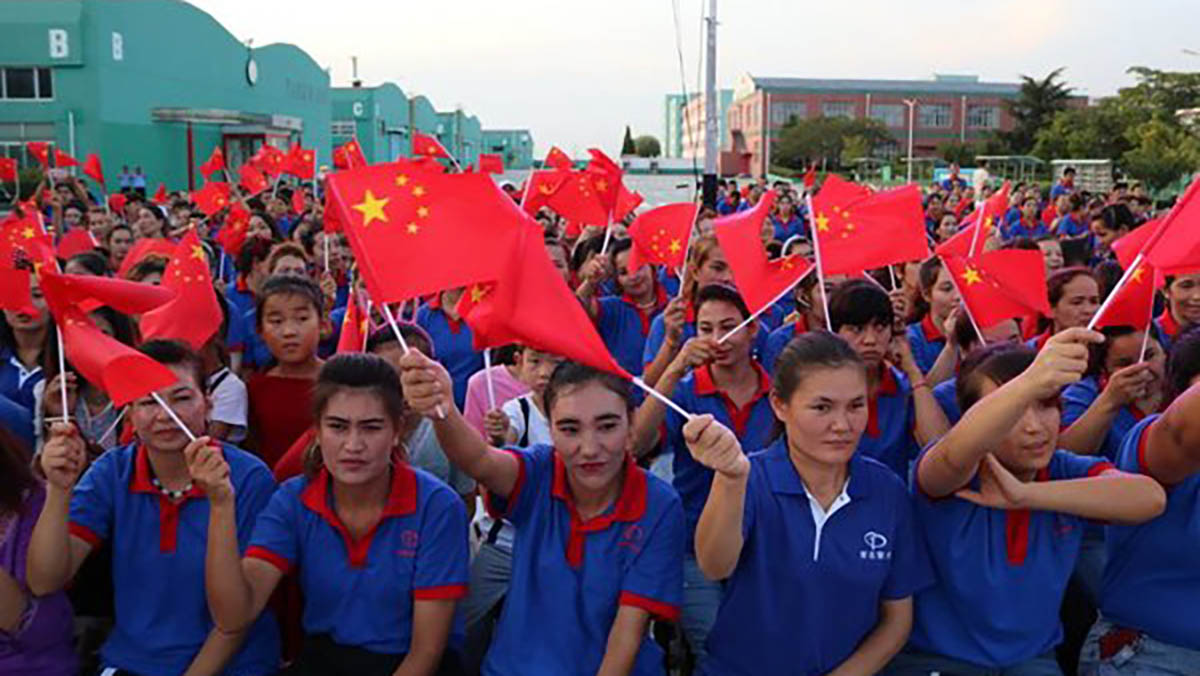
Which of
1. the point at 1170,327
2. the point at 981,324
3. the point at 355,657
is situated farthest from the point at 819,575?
the point at 1170,327

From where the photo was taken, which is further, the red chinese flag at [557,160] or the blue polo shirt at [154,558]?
the red chinese flag at [557,160]

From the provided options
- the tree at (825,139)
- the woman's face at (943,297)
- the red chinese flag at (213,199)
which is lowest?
the woman's face at (943,297)

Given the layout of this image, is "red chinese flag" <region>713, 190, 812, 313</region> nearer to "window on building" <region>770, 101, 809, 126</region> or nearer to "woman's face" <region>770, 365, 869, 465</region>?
"woman's face" <region>770, 365, 869, 465</region>

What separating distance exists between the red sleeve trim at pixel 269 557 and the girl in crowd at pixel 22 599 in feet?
1.82

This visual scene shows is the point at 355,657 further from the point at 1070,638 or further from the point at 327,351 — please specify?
the point at 327,351

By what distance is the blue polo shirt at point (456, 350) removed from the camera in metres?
5.29

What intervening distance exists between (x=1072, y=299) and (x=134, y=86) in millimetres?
31650

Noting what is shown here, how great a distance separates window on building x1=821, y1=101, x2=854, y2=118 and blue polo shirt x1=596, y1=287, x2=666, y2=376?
78836 mm

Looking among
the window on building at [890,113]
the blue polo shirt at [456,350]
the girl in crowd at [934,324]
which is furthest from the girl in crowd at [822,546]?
the window on building at [890,113]

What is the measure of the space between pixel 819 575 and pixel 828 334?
0.62 meters

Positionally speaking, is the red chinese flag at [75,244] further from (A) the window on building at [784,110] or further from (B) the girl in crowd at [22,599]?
(A) the window on building at [784,110]

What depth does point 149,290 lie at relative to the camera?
3.20 meters

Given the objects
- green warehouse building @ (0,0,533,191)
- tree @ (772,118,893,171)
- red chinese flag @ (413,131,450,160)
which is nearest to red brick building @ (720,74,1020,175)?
tree @ (772,118,893,171)

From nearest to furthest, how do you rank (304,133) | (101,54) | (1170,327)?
1. (1170,327)
2. (101,54)
3. (304,133)
